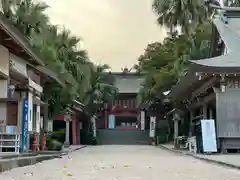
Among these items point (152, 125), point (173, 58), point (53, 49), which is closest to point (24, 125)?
point (53, 49)

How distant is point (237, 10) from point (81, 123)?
28007mm

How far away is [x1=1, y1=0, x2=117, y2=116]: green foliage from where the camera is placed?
25495 millimetres

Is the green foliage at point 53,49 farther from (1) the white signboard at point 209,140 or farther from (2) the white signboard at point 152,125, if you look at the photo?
(2) the white signboard at point 152,125

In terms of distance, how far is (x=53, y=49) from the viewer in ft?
94.7

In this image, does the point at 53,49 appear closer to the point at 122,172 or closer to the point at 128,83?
the point at 122,172

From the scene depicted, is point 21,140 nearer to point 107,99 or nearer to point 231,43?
point 231,43

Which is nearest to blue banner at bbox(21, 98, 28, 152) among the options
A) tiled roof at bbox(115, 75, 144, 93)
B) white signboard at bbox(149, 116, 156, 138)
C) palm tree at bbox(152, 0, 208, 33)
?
palm tree at bbox(152, 0, 208, 33)

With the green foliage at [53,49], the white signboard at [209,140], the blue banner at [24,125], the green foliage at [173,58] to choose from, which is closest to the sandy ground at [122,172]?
the blue banner at [24,125]

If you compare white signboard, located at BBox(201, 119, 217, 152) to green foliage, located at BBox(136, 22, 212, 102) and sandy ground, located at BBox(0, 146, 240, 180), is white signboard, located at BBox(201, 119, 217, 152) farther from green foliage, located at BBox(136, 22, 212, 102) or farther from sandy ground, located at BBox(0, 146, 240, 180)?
green foliage, located at BBox(136, 22, 212, 102)

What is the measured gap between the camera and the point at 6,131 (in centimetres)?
1905

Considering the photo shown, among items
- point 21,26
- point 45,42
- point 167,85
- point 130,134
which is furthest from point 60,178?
point 130,134

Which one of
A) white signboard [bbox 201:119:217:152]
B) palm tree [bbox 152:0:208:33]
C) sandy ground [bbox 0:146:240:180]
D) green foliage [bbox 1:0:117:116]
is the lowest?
sandy ground [bbox 0:146:240:180]

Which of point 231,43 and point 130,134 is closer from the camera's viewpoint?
point 231,43

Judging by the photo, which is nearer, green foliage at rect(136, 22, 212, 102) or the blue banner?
the blue banner
